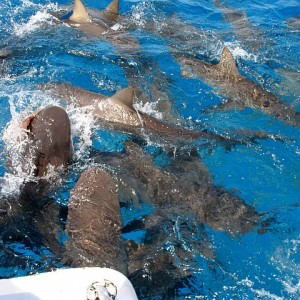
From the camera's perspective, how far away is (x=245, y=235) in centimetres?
552

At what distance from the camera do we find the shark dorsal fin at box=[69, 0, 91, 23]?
1177 centimetres

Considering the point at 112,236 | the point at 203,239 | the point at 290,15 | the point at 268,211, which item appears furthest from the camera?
the point at 290,15

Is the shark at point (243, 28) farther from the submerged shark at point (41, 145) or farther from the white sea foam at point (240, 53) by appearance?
the submerged shark at point (41, 145)

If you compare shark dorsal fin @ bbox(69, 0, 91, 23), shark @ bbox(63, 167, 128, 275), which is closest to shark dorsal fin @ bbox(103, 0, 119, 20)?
shark dorsal fin @ bbox(69, 0, 91, 23)

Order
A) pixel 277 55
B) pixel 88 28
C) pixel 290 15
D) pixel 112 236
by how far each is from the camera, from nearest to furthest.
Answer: pixel 112 236 < pixel 277 55 < pixel 88 28 < pixel 290 15

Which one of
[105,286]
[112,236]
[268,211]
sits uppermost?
[105,286]

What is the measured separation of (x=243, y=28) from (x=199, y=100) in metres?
4.56

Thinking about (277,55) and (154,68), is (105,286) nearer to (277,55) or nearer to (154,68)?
(154,68)

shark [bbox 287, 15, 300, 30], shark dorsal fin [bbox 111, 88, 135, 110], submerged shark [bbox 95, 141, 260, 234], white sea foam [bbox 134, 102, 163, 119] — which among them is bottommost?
submerged shark [bbox 95, 141, 260, 234]

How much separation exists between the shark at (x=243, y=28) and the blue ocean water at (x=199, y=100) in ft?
0.30

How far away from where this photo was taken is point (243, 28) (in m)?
12.3

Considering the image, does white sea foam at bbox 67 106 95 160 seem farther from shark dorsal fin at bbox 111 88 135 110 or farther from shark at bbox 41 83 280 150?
shark dorsal fin at bbox 111 88 135 110

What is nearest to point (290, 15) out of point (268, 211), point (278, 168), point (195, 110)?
point (195, 110)

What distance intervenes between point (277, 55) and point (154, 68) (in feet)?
10.1
